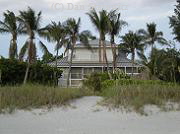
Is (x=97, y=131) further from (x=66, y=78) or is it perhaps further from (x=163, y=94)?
(x=66, y=78)

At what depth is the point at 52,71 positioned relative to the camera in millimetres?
35156

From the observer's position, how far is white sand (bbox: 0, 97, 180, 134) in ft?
35.0

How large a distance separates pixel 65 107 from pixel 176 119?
4.34 m

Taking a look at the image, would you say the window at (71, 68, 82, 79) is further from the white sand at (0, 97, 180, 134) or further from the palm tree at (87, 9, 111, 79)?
the white sand at (0, 97, 180, 134)

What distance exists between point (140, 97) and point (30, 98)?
14.9ft

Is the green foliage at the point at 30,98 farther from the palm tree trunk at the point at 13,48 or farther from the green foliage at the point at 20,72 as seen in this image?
the palm tree trunk at the point at 13,48

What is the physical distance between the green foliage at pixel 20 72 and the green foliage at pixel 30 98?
12.9 metres

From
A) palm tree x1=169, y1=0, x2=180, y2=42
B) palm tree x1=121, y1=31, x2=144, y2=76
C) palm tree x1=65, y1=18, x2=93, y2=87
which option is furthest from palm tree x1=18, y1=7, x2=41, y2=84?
palm tree x1=121, y1=31, x2=144, y2=76

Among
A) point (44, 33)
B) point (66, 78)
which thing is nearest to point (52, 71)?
point (44, 33)

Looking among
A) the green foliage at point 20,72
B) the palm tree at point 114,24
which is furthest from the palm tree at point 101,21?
the green foliage at point 20,72

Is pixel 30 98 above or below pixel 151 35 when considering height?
below

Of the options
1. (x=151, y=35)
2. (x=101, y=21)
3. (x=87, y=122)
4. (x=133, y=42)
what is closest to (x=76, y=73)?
(x=101, y=21)

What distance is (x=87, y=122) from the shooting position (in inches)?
449

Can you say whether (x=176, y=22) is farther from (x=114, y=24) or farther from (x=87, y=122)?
(x=87, y=122)
